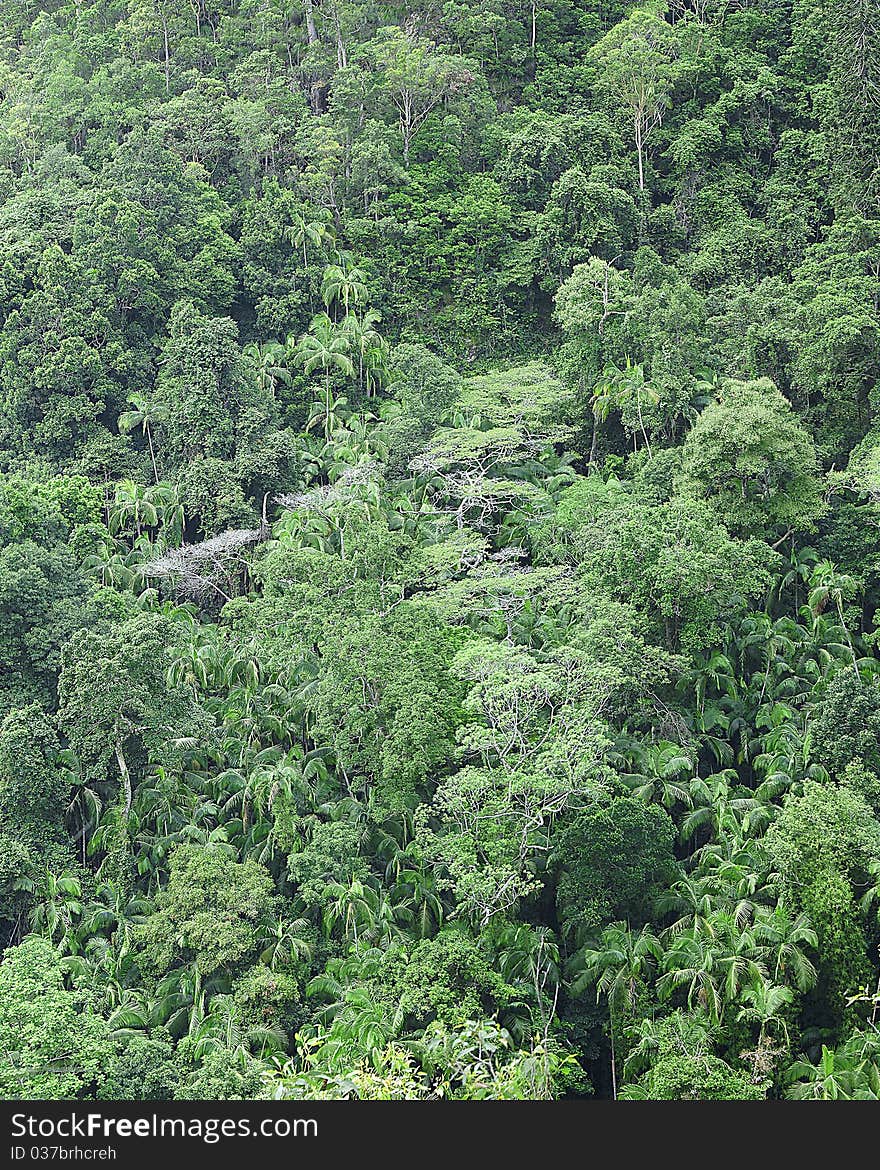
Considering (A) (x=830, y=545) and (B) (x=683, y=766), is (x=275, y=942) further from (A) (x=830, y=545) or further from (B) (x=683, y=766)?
(A) (x=830, y=545)

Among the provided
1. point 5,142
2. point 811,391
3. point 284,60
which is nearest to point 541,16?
point 284,60

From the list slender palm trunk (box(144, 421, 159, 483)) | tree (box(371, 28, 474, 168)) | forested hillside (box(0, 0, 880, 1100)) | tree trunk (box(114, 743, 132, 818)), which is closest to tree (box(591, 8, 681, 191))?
forested hillside (box(0, 0, 880, 1100))

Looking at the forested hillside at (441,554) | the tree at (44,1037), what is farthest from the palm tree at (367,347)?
the tree at (44,1037)

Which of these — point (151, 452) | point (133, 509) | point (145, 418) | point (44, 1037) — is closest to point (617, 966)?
point (44, 1037)

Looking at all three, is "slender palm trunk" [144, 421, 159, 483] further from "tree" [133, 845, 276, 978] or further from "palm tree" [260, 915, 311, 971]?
"palm tree" [260, 915, 311, 971]

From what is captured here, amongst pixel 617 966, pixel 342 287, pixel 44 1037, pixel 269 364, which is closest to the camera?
pixel 44 1037

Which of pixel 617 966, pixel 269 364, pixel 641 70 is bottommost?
pixel 617 966

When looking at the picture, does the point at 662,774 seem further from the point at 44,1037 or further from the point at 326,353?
the point at 326,353
